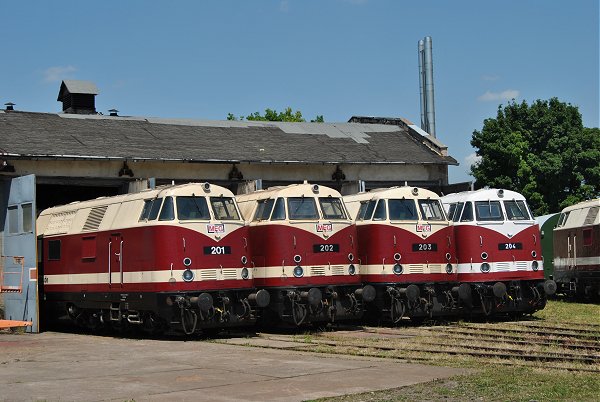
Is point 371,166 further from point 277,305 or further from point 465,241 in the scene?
point 277,305

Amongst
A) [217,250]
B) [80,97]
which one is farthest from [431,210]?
[80,97]

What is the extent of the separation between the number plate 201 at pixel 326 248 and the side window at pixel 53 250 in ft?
23.1

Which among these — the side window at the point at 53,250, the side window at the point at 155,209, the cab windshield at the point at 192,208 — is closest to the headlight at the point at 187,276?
the cab windshield at the point at 192,208

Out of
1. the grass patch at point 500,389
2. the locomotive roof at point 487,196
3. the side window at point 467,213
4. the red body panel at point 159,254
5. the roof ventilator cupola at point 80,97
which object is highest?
the roof ventilator cupola at point 80,97

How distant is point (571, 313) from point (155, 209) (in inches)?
510

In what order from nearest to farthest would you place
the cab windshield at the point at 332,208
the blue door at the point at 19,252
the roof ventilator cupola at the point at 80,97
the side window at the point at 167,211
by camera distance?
the side window at the point at 167,211 → the cab windshield at the point at 332,208 → the blue door at the point at 19,252 → the roof ventilator cupola at the point at 80,97

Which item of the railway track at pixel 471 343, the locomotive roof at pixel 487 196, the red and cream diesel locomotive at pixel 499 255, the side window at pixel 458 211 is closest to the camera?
the railway track at pixel 471 343

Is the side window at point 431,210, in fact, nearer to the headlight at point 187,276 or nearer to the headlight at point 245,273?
the headlight at point 245,273

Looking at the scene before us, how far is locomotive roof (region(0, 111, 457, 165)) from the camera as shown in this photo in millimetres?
26562

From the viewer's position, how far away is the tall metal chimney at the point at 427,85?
166ft

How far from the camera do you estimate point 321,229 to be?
20.9m

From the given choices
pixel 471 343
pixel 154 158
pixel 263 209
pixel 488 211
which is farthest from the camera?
pixel 154 158

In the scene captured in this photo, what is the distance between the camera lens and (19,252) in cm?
2372

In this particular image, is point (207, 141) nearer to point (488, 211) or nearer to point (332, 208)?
point (332, 208)
